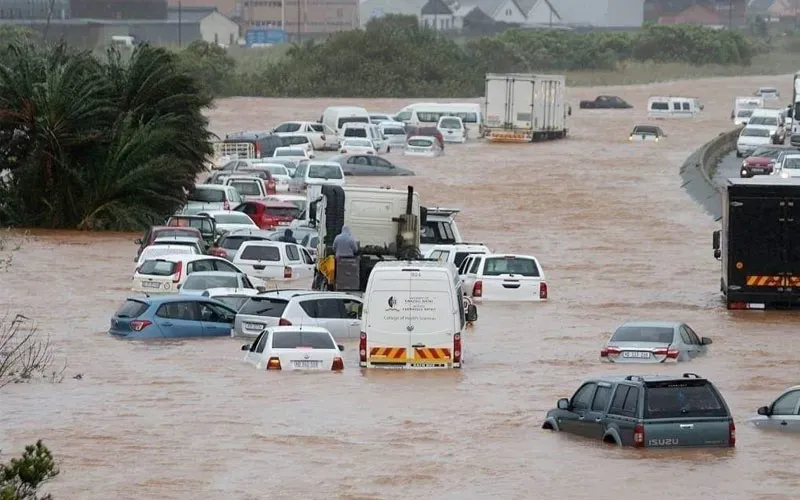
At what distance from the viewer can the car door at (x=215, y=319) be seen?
114ft

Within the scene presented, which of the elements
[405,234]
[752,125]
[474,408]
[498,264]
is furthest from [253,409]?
[752,125]

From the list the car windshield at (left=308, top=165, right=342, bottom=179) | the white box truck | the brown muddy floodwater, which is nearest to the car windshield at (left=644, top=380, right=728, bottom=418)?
the brown muddy floodwater

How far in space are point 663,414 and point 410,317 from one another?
27.2 feet

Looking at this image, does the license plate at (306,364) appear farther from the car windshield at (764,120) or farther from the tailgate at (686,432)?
the car windshield at (764,120)

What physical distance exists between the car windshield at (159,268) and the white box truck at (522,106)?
1967 inches

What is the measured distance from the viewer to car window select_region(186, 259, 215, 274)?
130 feet

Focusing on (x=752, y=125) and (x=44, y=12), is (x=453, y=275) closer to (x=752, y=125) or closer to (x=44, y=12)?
(x=752, y=125)

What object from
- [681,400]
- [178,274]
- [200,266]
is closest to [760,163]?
[200,266]

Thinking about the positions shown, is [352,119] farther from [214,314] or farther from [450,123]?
[214,314]

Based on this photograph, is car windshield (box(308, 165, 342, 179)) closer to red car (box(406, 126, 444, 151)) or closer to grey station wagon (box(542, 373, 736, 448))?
red car (box(406, 126, 444, 151))

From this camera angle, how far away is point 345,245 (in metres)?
36.5

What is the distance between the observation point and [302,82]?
132 m

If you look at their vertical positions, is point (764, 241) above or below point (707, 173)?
above

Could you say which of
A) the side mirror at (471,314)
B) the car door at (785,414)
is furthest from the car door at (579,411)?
the side mirror at (471,314)
